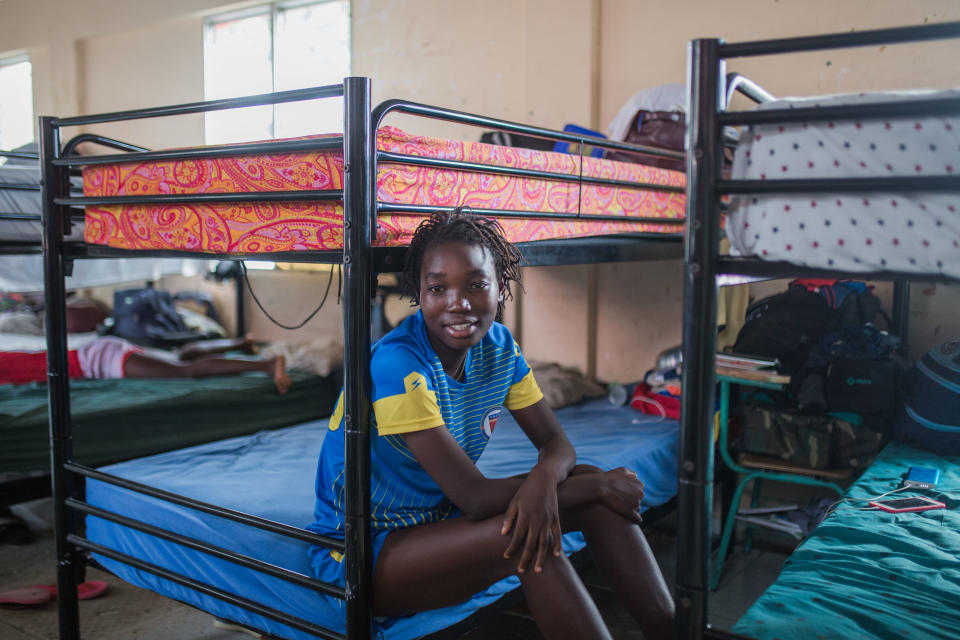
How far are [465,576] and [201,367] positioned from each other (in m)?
2.81

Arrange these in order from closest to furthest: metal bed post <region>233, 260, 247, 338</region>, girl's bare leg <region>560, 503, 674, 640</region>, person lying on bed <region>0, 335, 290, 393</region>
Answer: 1. girl's bare leg <region>560, 503, 674, 640</region>
2. person lying on bed <region>0, 335, 290, 393</region>
3. metal bed post <region>233, 260, 247, 338</region>

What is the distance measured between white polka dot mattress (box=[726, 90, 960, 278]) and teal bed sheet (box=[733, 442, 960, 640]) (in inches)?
27.0

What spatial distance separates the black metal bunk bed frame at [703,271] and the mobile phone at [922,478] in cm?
134

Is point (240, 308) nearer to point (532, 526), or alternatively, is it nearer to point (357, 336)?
point (357, 336)

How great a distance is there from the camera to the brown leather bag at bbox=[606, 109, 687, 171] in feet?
11.5

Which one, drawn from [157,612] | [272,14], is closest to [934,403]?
[157,612]

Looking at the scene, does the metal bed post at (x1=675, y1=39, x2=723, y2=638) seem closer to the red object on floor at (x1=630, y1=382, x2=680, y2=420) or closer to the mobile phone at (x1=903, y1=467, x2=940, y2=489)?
the mobile phone at (x1=903, y1=467, x2=940, y2=489)

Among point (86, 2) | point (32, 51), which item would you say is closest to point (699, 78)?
point (86, 2)

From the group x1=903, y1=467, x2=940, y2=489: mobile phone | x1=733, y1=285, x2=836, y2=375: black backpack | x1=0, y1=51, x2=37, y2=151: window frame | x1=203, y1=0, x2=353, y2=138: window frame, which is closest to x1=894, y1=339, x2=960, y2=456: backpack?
x1=903, y1=467, x2=940, y2=489: mobile phone

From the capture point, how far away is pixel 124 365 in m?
3.90

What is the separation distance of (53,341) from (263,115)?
3394 mm

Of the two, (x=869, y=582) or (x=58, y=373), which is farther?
(x=58, y=373)

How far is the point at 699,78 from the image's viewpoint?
1217 millimetres

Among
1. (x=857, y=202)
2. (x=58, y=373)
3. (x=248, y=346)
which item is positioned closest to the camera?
(x=857, y=202)
